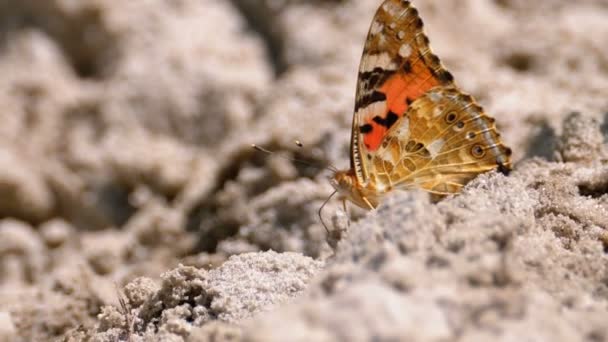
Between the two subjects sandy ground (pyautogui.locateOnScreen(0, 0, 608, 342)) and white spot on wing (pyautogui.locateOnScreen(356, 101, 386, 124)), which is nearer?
sandy ground (pyautogui.locateOnScreen(0, 0, 608, 342))

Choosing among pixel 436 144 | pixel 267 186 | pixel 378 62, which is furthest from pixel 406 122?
pixel 267 186

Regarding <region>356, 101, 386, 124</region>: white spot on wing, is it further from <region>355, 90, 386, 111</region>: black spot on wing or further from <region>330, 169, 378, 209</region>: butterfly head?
<region>330, 169, 378, 209</region>: butterfly head

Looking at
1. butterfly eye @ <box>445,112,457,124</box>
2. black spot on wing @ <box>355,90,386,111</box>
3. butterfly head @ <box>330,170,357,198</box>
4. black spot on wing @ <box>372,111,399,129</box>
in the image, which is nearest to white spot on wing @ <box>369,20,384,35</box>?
black spot on wing @ <box>355,90,386,111</box>

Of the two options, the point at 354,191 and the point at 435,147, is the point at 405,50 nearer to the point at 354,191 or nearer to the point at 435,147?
the point at 435,147

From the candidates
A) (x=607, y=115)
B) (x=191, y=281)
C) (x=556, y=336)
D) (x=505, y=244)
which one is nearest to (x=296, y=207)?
(x=191, y=281)

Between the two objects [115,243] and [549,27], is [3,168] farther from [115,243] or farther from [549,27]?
[549,27]

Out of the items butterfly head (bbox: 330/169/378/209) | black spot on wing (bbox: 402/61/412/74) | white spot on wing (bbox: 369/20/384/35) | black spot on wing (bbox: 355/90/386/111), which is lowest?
butterfly head (bbox: 330/169/378/209)

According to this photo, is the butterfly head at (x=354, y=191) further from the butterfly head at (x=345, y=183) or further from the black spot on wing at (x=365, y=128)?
the black spot on wing at (x=365, y=128)

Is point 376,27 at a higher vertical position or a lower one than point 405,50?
higher
